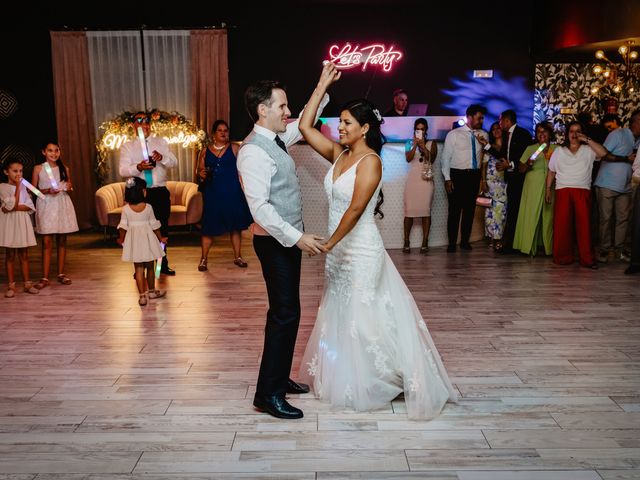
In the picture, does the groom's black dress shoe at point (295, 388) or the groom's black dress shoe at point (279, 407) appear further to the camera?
the groom's black dress shoe at point (295, 388)

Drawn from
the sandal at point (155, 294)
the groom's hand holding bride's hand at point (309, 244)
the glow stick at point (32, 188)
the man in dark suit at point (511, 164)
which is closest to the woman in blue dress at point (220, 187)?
the sandal at point (155, 294)

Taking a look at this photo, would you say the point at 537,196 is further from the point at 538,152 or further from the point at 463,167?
the point at 463,167

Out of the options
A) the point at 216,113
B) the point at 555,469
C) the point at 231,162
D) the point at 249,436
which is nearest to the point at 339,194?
the point at 249,436

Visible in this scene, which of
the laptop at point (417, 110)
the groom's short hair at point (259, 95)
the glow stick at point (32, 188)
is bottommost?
the glow stick at point (32, 188)

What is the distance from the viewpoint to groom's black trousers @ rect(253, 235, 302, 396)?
10.7ft

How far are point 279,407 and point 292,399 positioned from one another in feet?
0.87

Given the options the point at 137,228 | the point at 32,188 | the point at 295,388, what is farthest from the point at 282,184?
the point at 32,188

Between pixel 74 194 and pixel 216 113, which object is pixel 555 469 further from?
pixel 74 194

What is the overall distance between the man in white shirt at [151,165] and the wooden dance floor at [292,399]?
84 cm

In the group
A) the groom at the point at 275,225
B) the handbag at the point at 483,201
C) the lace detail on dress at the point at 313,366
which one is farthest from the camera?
the handbag at the point at 483,201

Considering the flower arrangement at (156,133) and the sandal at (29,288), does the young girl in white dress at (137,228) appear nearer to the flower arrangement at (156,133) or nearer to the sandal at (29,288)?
the sandal at (29,288)

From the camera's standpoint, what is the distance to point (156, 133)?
991 cm

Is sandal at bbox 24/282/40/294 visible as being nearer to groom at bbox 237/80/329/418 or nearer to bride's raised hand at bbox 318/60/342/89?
groom at bbox 237/80/329/418

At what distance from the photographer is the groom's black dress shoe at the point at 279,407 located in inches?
132
